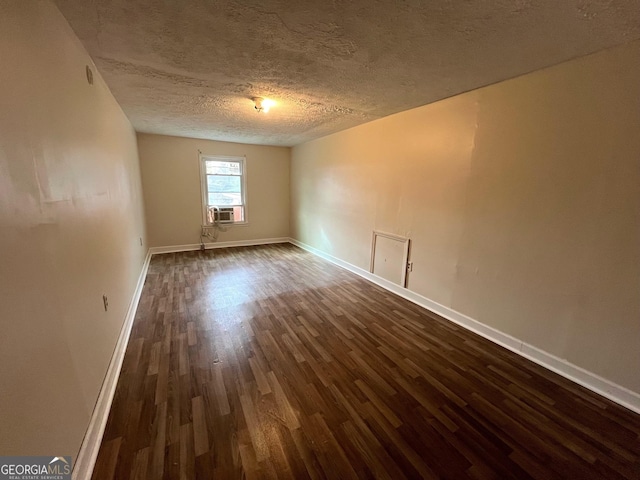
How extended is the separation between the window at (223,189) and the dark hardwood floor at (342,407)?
3214 mm

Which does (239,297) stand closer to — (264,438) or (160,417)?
(160,417)

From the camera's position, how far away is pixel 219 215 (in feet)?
18.9

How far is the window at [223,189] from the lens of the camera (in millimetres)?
5602

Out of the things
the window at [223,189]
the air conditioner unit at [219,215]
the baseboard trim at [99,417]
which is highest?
the window at [223,189]

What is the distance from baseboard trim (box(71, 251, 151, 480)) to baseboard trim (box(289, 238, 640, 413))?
294 cm

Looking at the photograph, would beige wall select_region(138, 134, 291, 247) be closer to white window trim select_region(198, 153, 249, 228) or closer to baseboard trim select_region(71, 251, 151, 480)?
white window trim select_region(198, 153, 249, 228)

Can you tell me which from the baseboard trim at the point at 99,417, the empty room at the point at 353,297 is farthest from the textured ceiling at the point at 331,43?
the baseboard trim at the point at 99,417

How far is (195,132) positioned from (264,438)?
481cm

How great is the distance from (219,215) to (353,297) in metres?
3.81

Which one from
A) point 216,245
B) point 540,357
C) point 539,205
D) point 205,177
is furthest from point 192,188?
point 540,357

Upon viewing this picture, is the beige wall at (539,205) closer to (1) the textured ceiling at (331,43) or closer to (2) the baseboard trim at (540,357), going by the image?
(2) the baseboard trim at (540,357)

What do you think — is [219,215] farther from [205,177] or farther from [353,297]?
[353,297]

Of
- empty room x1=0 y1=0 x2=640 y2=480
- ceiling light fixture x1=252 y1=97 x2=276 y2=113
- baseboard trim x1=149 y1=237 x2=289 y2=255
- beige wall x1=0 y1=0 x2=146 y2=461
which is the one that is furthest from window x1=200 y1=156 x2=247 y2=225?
beige wall x1=0 y1=0 x2=146 y2=461

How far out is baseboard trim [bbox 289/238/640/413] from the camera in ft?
5.74
